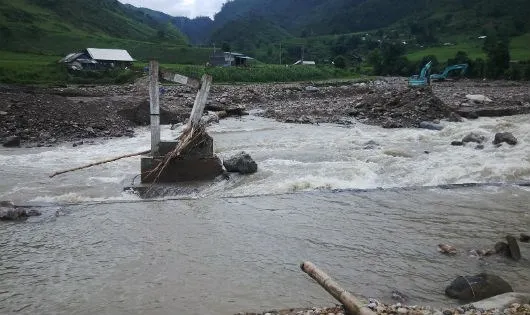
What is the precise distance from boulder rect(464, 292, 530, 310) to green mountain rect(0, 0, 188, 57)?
80.3 m

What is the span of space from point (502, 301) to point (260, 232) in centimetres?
451

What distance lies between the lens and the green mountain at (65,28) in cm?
8131

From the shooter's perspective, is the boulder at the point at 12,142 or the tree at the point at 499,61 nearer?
the boulder at the point at 12,142

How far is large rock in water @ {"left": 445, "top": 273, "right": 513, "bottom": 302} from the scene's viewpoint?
6.08m

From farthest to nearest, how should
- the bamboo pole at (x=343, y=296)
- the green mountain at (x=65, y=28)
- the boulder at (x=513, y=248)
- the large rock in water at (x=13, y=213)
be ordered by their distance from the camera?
the green mountain at (x=65, y=28) < the large rock in water at (x=13, y=213) < the boulder at (x=513, y=248) < the bamboo pole at (x=343, y=296)

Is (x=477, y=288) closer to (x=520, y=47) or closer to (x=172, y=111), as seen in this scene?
(x=172, y=111)

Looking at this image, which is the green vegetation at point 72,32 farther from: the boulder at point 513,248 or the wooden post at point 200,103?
the boulder at point 513,248

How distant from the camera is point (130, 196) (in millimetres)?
11797

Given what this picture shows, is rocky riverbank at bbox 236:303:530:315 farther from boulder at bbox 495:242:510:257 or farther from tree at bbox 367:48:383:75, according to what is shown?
tree at bbox 367:48:383:75

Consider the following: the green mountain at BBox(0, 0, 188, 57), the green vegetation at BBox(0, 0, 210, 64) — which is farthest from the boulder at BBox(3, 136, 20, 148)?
the green mountain at BBox(0, 0, 188, 57)

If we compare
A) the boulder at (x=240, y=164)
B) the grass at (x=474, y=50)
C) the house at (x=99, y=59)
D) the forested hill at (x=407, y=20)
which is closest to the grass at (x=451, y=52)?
the grass at (x=474, y=50)

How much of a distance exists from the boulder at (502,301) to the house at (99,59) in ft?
205

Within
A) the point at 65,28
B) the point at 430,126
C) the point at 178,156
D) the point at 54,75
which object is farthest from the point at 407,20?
the point at 178,156


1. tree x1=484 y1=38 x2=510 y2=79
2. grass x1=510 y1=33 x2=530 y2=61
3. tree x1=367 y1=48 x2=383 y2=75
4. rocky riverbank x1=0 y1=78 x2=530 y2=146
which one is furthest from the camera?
tree x1=367 y1=48 x2=383 y2=75
